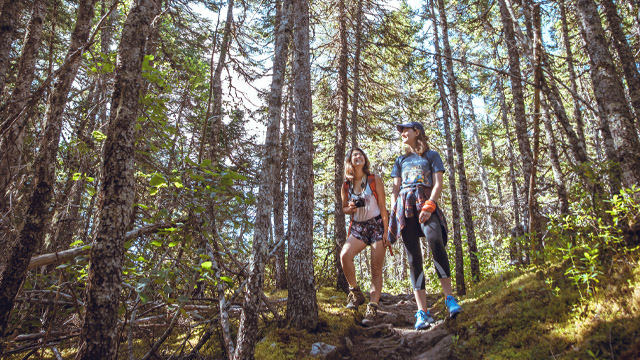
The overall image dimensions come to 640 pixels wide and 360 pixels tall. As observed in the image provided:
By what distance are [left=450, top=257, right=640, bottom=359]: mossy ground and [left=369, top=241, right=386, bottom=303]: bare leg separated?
143 cm

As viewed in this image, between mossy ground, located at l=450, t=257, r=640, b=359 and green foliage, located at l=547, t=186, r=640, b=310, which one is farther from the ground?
green foliage, located at l=547, t=186, r=640, b=310

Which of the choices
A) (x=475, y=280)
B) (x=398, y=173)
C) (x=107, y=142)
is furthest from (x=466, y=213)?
(x=107, y=142)

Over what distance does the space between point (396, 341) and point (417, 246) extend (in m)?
1.54

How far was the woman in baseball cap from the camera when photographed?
13.6ft

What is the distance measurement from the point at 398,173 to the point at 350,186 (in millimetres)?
1047

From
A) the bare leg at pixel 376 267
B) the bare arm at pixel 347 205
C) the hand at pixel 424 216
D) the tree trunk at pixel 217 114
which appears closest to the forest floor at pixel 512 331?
the bare leg at pixel 376 267

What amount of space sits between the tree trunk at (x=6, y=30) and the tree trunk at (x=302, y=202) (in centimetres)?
418

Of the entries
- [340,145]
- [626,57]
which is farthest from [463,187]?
[626,57]

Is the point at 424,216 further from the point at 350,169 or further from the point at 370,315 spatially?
the point at 370,315

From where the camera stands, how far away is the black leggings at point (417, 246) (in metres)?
4.12

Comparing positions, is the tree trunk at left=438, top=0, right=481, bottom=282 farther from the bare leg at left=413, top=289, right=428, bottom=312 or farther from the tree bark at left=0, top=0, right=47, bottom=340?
the tree bark at left=0, top=0, right=47, bottom=340

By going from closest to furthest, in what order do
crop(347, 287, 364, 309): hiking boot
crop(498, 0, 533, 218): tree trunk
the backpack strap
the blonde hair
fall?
the backpack strap < the blonde hair < crop(347, 287, 364, 309): hiking boot < crop(498, 0, 533, 218): tree trunk

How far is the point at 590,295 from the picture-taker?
3.10 m

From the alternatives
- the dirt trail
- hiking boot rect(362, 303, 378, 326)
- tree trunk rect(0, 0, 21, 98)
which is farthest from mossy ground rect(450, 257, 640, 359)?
tree trunk rect(0, 0, 21, 98)
